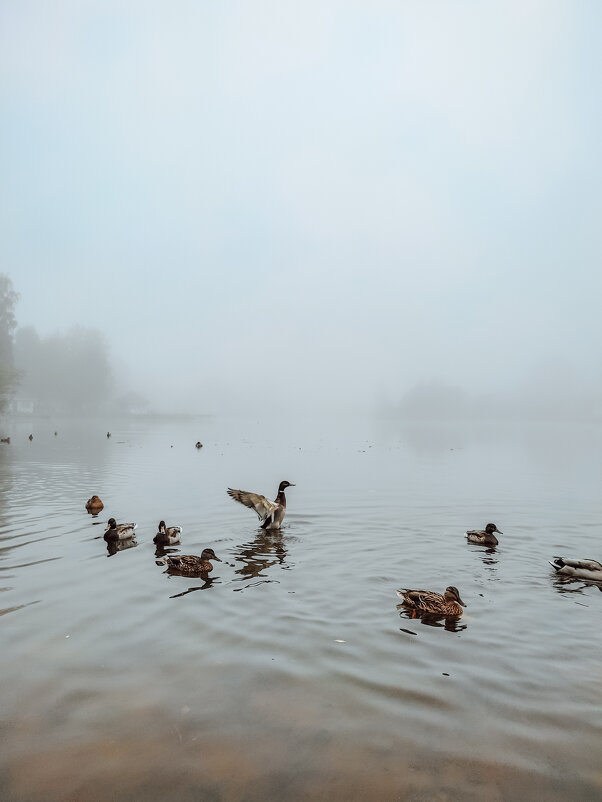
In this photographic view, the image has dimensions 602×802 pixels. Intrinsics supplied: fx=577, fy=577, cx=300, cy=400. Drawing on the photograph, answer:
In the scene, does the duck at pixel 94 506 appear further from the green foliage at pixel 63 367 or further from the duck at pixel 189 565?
the green foliage at pixel 63 367

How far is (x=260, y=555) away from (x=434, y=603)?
596 centimetres

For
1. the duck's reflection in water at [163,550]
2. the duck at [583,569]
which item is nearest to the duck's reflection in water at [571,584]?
the duck at [583,569]

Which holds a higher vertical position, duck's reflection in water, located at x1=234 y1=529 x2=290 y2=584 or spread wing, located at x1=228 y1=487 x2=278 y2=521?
spread wing, located at x1=228 y1=487 x2=278 y2=521

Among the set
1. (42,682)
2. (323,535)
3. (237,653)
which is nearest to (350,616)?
(237,653)

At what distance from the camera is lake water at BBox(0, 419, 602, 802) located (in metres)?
6.14

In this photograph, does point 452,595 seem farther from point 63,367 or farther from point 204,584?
point 63,367

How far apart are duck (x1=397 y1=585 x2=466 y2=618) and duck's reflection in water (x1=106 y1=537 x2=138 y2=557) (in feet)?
27.9

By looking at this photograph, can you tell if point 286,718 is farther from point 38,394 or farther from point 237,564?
point 38,394

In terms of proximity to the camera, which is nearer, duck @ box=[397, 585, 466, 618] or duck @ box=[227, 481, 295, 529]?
duck @ box=[397, 585, 466, 618]

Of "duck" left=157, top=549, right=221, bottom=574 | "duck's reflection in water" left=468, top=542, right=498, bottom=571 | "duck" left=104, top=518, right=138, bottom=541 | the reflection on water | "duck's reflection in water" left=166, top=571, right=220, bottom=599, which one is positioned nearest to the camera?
"duck's reflection in water" left=166, top=571, right=220, bottom=599

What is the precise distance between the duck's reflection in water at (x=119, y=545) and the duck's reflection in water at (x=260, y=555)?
309 cm

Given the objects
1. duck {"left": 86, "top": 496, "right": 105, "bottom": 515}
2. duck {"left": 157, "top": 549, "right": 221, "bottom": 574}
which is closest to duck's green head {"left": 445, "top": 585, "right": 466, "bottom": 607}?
duck {"left": 157, "top": 549, "right": 221, "bottom": 574}

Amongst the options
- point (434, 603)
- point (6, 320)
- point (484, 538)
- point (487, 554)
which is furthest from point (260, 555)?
point (6, 320)

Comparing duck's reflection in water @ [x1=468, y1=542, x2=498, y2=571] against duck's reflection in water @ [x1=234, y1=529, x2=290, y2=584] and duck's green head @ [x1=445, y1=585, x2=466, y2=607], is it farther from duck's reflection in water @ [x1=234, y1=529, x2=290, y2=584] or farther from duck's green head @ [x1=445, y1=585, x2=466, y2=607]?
duck's reflection in water @ [x1=234, y1=529, x2=290, y2=584]
